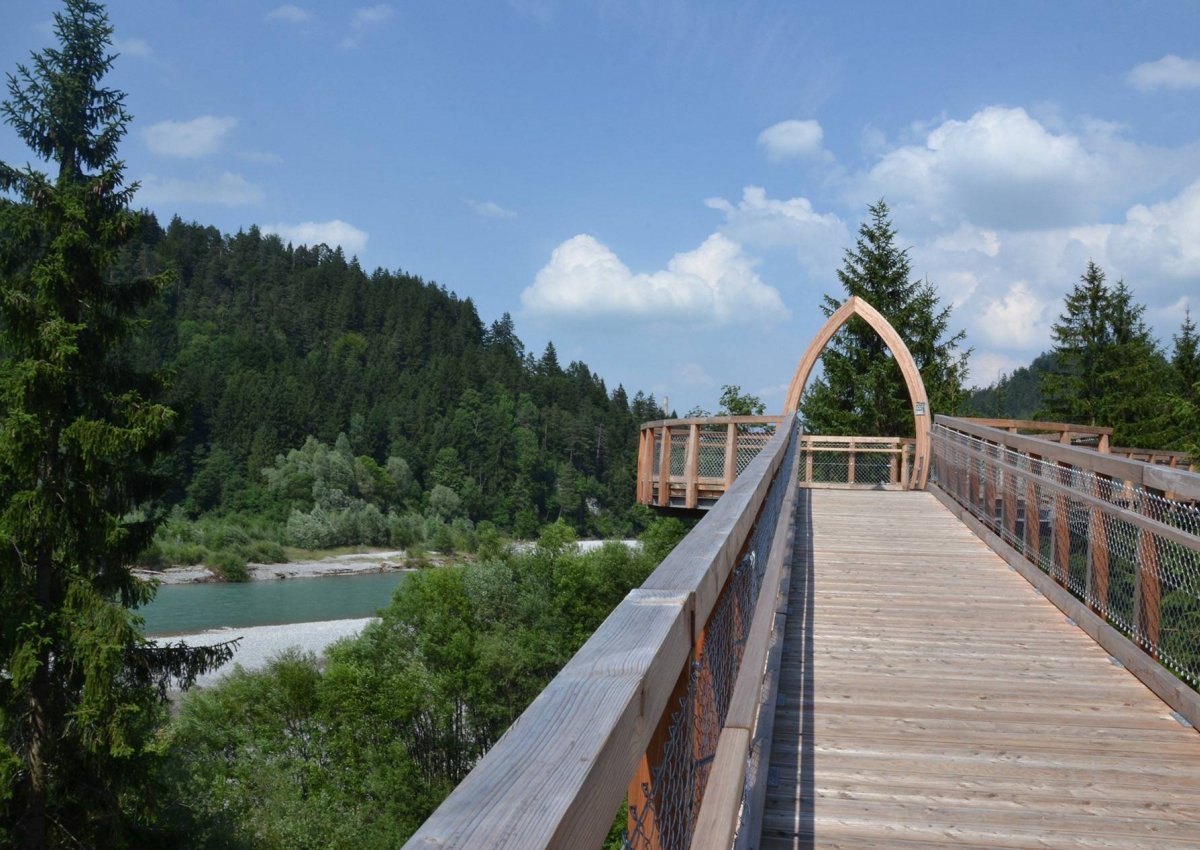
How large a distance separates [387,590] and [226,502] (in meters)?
42.0

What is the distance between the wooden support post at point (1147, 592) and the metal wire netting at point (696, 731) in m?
2.47

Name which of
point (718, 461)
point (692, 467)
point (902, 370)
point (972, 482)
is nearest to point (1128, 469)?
point (972, 482)

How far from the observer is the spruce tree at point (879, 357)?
27.1 meters

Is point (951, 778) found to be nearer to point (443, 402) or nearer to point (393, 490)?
point (393, 490)

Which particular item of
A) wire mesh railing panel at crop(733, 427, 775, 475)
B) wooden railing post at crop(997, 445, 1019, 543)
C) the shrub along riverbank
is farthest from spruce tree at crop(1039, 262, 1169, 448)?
wooden railing post at crop(997, 445, 1019, 543)

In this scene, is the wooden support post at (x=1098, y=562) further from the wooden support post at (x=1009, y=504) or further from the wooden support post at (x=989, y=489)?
the wooden support post at (x=989, y=489)

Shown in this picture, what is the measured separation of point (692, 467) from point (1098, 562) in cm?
888

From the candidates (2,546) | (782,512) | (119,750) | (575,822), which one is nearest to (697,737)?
(575,822)

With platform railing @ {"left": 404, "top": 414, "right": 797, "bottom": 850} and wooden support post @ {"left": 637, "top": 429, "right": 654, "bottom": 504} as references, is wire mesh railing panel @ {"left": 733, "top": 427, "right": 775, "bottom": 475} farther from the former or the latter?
platform railing @ {"left": 404, "top": 414, "right": 797, "bottom": 850}

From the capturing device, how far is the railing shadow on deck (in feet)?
15.6

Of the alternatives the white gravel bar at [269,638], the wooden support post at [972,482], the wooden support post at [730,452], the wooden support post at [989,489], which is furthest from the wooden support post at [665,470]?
the white gravel bar at [269,638]

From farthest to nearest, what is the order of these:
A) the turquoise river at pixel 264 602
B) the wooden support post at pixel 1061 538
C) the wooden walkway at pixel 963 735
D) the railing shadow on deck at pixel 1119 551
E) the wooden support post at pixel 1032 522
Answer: the turquoise river at pixel 264 602 < the wooden support post at pixel 1032 522 < the wooden support post at pixel 1061 538 < the railing shadow on deck at pixel 1119 551 < the wooden walkway at pixel 963 735

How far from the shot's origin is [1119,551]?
5723 millimetres

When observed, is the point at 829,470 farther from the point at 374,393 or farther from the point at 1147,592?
the point at 374,393
